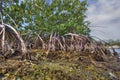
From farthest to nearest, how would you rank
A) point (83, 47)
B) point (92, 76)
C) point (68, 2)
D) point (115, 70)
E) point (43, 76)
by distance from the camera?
1. point (68, 2)
2. point (83, 47)
3. point (115, 70)
4. point (92, 76)
5. point (43, 76)

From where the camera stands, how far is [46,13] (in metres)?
17.5

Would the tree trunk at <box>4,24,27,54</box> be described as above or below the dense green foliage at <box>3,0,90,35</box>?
below

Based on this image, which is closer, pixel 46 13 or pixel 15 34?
pixel 15 34

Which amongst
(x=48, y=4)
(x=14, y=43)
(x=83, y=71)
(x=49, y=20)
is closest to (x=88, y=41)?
(x=14, y=43)

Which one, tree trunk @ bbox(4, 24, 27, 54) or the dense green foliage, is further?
the dense green foliage

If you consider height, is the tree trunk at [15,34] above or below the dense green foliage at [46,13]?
below

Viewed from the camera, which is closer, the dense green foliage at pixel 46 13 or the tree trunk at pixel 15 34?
the tree trunk at pixel 15 34

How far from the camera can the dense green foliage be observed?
16.4 metres

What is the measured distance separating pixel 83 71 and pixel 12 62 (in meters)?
0.95

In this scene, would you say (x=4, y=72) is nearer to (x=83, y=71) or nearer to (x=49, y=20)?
(x=83, y=71)

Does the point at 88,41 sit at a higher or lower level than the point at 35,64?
higher

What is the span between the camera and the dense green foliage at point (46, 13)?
16.4 m

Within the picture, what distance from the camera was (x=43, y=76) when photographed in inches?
103

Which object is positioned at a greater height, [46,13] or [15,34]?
[46,13]
